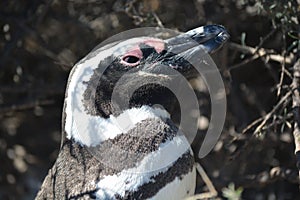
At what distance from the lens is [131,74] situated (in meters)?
1.85

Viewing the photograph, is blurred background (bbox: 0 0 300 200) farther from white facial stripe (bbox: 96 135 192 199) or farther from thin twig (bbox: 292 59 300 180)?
white facial stripe (bbox: 96 135 192 199)

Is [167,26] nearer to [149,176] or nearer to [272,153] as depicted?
[272,153]

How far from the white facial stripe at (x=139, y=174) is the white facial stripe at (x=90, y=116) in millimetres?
89

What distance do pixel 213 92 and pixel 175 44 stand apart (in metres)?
0.59

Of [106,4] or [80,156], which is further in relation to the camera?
[106,4]

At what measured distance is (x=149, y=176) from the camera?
1.76 m

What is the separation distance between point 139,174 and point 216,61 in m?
0.65

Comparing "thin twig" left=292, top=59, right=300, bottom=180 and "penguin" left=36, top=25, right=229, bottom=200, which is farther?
"thin twig" left=292, top=59, right=300, bottom=180

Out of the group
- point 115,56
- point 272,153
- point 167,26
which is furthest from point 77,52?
point 115,56

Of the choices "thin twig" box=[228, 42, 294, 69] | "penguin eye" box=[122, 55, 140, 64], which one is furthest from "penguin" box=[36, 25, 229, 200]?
"thin twig" box=[228, 42, 294, 69]

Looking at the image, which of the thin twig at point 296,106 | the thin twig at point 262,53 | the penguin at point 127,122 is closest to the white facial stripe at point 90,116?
the penguin at point 127,122

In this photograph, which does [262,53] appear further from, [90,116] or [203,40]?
[90,116]

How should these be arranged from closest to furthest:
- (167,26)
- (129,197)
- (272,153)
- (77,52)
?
1. (129,197)
2. (167,26)
3. (272,153)
4. (77,52)

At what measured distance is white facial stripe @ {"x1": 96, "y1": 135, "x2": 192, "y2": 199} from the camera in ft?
5.76
